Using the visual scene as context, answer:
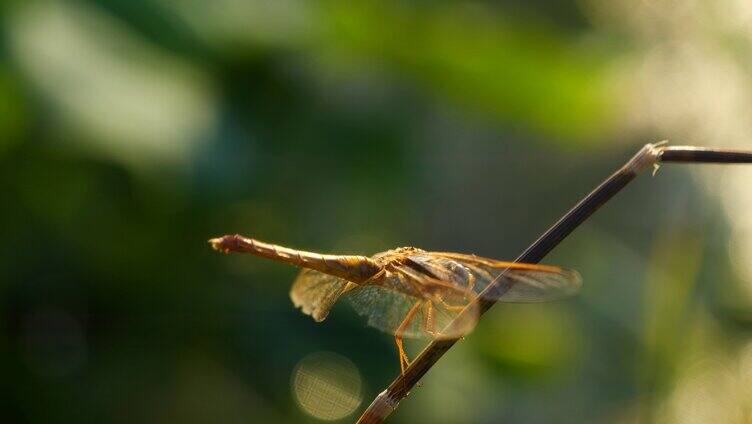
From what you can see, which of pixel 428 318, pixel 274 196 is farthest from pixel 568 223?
pixel 274 196

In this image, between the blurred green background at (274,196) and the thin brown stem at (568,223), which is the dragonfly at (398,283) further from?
the blurred green background at (274,196)

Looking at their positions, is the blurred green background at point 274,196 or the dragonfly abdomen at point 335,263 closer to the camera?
the dragonfly abdomen at point 335,263

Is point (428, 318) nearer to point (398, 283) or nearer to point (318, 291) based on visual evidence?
point (398, 283)

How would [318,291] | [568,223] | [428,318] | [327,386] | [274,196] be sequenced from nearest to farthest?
[568,223], [428,318], [318,291], [327,386], [274,196]

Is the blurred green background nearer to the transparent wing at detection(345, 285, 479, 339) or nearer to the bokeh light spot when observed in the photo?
the bokeh light spot

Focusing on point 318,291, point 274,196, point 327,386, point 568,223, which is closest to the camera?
point 568,223

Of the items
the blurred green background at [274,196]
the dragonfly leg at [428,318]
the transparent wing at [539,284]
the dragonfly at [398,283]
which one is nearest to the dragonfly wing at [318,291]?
the dragonfly at [398,283]

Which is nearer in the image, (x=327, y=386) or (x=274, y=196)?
(x=327, y=386)
